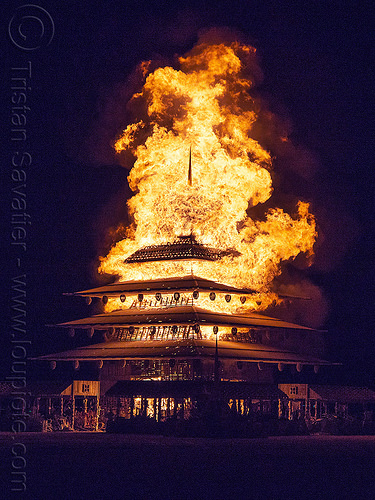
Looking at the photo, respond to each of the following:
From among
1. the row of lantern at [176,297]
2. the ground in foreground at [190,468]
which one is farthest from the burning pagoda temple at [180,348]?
the ground in foreground at [190,468]

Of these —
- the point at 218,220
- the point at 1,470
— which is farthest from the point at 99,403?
the point at 1,470

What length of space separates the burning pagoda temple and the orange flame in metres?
1.55

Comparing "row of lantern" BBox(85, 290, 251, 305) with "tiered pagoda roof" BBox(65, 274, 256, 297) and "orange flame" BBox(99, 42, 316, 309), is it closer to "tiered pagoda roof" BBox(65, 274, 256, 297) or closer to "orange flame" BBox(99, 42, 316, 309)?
"tiered pagoda roof" BBox(65, 274, 256, 297)

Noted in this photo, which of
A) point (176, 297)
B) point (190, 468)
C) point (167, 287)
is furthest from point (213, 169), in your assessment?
point (190, 468)

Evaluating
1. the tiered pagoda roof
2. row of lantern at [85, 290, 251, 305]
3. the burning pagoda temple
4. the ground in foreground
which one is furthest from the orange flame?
the ground in foreground

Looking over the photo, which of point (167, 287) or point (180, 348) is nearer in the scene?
point (180, 348)

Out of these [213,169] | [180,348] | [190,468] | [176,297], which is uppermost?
[213,169]

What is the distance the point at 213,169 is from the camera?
3191 inches

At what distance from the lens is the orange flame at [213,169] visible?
266 feet

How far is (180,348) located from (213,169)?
1451 cm

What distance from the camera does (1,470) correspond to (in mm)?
A: 43844

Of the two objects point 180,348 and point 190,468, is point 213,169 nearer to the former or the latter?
point 180,348

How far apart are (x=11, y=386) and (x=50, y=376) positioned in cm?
793

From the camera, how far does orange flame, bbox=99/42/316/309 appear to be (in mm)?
80938
